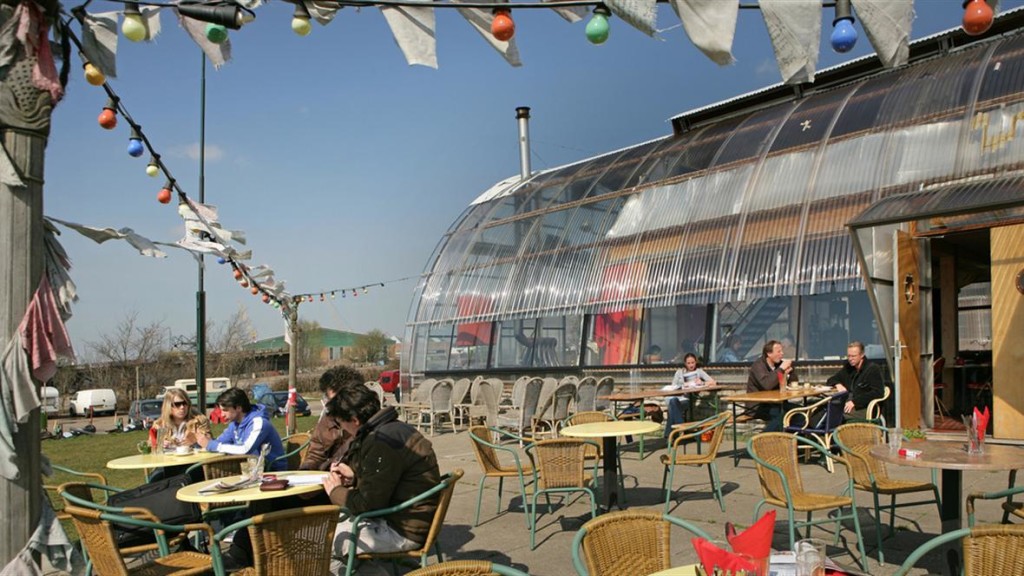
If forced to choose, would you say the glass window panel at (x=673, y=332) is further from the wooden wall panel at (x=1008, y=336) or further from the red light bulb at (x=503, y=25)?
the red light bulb at (x=503, y=25)

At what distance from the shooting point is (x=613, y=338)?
1485 centimetres

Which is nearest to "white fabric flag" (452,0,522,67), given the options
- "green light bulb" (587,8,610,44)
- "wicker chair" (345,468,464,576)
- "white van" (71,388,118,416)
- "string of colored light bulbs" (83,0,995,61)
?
"string of colored light bulbs" (83,0,995,61)

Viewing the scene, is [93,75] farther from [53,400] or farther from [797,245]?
[53,400]

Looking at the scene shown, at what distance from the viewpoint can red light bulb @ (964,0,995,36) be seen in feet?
11.6

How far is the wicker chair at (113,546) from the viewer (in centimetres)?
399

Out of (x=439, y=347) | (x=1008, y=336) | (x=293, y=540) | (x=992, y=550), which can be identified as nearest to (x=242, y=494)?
(x=293, y=540)

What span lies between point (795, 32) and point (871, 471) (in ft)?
11.4

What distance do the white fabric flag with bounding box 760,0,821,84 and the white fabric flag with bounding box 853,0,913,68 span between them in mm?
198

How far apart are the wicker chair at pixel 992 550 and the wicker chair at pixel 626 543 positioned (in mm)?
986

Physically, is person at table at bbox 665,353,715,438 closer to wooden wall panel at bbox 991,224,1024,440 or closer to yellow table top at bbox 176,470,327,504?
wooden wall panel at bbox 991,224,1024,440

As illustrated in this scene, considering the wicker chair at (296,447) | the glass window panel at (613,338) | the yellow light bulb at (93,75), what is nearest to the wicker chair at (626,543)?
the yellow light bulb at (93,75)

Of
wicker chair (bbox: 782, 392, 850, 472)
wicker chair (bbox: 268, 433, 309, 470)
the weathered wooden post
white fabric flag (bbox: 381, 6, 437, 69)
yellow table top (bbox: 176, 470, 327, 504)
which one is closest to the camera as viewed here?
the weathered wooden post

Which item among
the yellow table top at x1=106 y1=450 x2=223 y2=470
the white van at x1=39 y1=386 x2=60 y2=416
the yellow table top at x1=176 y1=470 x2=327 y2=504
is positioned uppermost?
the yellow table top at x1=176 y1=470 x2=327 y2=504

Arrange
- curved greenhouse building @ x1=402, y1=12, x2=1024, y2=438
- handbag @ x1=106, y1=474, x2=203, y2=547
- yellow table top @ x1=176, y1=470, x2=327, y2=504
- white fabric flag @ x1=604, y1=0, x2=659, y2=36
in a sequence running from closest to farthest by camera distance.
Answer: white fabric flag @ x1=604, y1=0, x2=659, y2=36 < yellow table top @ x1=176, y1=470, x2=327, y2=504 < handbag @ x1=106, y1=474, x2=203, y2=547 < curved greenhouse building @ x1=402, y1=12, x2=1024, y2=438
